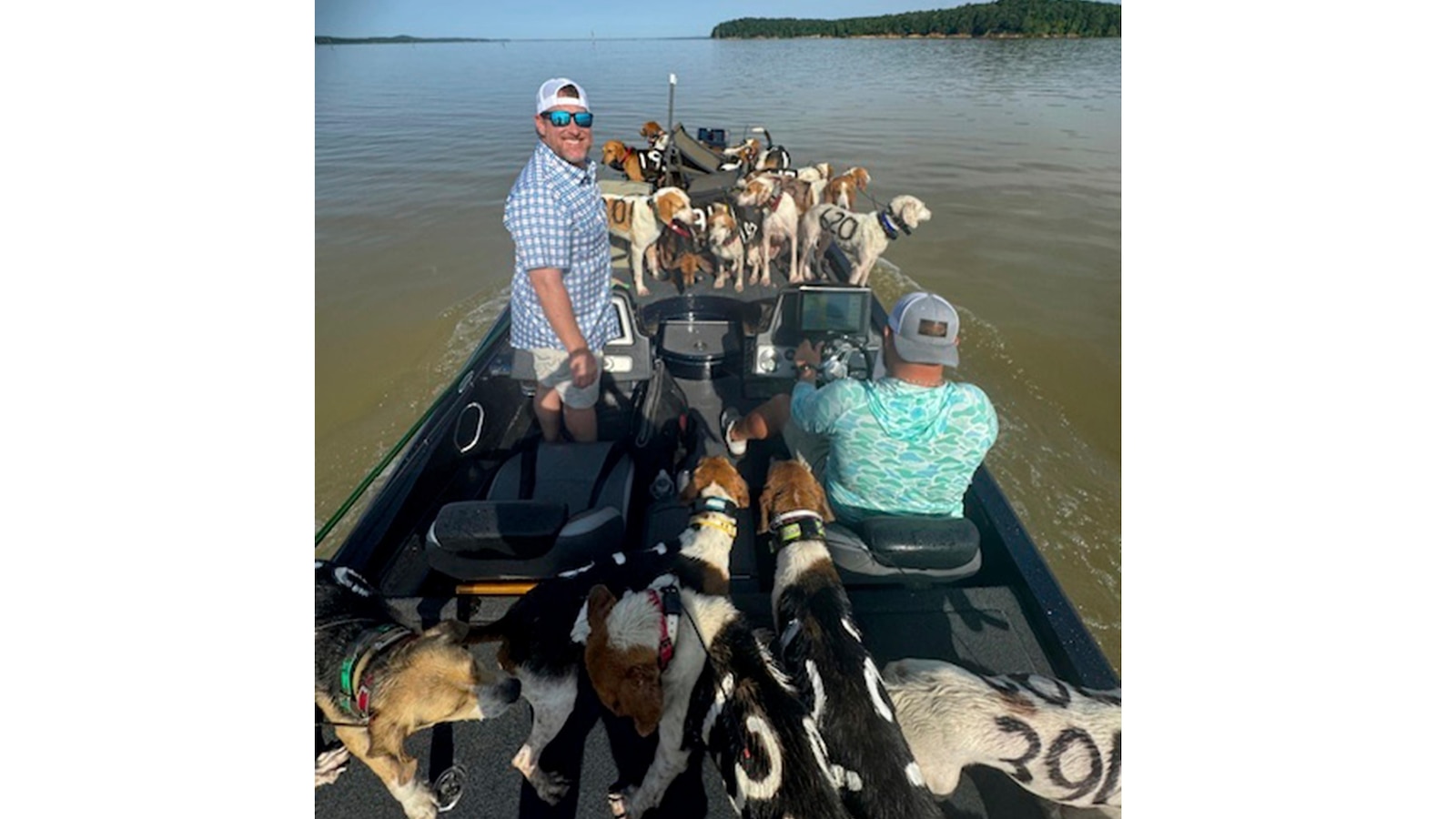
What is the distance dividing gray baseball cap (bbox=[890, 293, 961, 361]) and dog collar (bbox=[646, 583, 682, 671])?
1311 mm

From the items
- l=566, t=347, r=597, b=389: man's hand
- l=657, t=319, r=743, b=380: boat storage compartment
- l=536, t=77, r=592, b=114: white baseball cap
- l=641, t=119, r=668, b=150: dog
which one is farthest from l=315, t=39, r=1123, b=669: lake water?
l=641, t=119, r=668, b=150: dog

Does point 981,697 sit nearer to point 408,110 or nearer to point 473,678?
point 473,678

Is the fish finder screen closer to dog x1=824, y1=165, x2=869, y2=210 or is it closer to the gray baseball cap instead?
the gray baseball cap

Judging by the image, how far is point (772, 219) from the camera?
308 inches

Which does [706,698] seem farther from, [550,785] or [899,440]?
[899,440]

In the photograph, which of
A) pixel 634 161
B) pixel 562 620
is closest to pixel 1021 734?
pixel 562 620

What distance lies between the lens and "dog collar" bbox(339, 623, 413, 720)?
214cm

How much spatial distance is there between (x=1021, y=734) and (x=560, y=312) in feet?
8.63

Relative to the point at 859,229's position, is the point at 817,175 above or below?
above

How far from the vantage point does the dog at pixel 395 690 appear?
2.15 metres

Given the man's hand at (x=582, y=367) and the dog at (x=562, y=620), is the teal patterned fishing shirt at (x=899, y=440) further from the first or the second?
the man's hand at (x=582, y=367)

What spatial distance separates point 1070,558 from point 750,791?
459cm

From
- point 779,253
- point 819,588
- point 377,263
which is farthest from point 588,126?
point 377,263

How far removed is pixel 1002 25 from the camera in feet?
158
